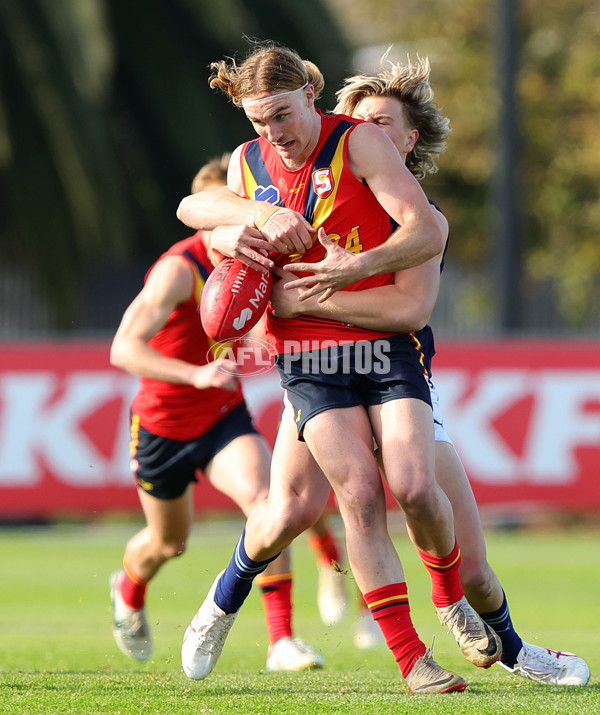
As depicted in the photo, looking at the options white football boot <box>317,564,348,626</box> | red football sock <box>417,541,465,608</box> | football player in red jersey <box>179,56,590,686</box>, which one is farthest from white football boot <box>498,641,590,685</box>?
white football boot <box>317,564,348,626</box>

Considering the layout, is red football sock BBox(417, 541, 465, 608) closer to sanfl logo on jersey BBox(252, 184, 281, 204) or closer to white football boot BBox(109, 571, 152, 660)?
sanfl logo on jersey BBox(252, 184, 281, 204)

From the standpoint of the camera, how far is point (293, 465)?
4.80 meters

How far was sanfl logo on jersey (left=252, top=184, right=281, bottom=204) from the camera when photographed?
4.78 meters

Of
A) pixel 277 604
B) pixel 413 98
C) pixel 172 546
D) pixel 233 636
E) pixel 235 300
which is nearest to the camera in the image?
pixel 235 300

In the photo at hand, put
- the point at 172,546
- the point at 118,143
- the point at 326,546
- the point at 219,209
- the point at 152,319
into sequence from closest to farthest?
the point at 219,209 < the point at 152,319 < the point at 172,546 < the point at 326,546 < the point at 118,143

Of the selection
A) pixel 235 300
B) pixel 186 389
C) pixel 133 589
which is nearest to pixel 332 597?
pixel 133 589

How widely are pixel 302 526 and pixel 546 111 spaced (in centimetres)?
2112

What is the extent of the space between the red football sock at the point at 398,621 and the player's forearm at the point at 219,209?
147 cm

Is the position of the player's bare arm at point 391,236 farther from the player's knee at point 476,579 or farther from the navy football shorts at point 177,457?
the navy football shorts at point 177,457

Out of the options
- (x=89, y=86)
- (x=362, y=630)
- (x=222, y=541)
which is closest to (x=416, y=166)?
(x=362, y=630)

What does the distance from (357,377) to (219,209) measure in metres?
0.87

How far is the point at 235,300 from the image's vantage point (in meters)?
4.61

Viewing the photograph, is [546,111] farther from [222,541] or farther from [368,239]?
[368,239]

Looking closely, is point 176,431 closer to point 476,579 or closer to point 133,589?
point 133,589
